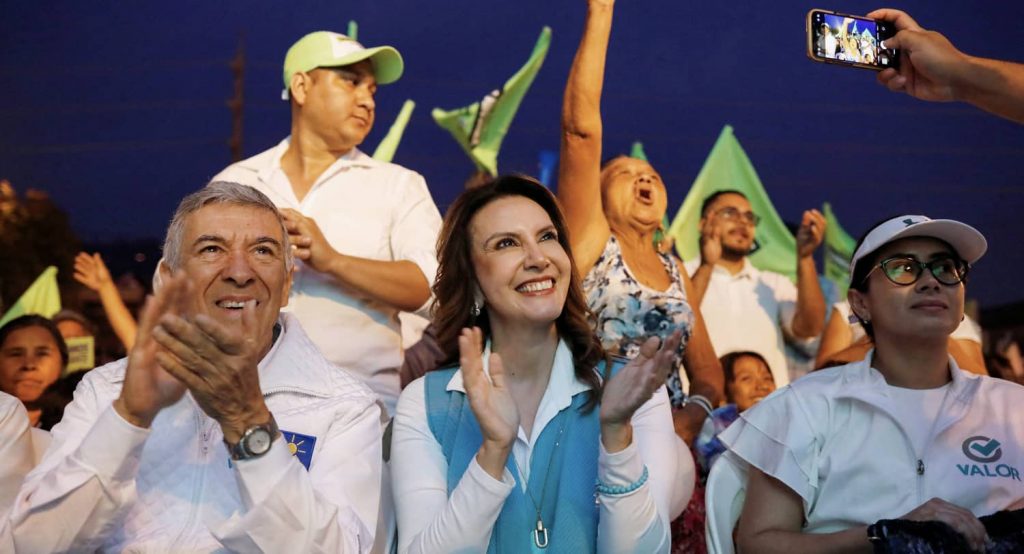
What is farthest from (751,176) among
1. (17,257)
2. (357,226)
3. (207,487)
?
(17,257)

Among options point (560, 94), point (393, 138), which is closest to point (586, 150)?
point (393, 138)

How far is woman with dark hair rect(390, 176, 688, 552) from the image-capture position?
2637 millimetres

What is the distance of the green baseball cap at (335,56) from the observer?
13.9 feet

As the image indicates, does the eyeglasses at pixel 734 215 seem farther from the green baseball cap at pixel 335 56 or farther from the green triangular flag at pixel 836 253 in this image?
the green baseball cap at pixel 335 56

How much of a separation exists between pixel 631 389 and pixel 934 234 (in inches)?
42.8

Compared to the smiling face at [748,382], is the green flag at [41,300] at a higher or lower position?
higher

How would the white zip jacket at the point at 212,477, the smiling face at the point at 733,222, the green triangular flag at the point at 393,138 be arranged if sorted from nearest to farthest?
the white zip jacket at the point at 212,477 → the smiling face at the point at 733,222 → the green triangular flag at the point at 393,138

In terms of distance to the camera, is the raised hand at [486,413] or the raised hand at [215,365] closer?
the raised hand at [215,365]

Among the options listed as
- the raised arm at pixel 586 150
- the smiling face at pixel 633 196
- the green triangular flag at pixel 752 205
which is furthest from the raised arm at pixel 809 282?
the raised arm at pixel 586 150

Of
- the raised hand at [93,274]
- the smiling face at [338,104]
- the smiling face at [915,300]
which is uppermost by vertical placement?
the smiling face at [338,104]

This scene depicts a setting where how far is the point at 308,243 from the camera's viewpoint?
145 inches

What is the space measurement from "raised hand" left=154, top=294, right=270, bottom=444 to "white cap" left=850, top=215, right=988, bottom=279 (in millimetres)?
1694

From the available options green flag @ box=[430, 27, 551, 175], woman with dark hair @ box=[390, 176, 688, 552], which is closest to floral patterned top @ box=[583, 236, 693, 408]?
woman with dark hair @ box=[390, 176, 688, 552]

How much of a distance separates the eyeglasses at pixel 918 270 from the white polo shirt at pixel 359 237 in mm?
1463
